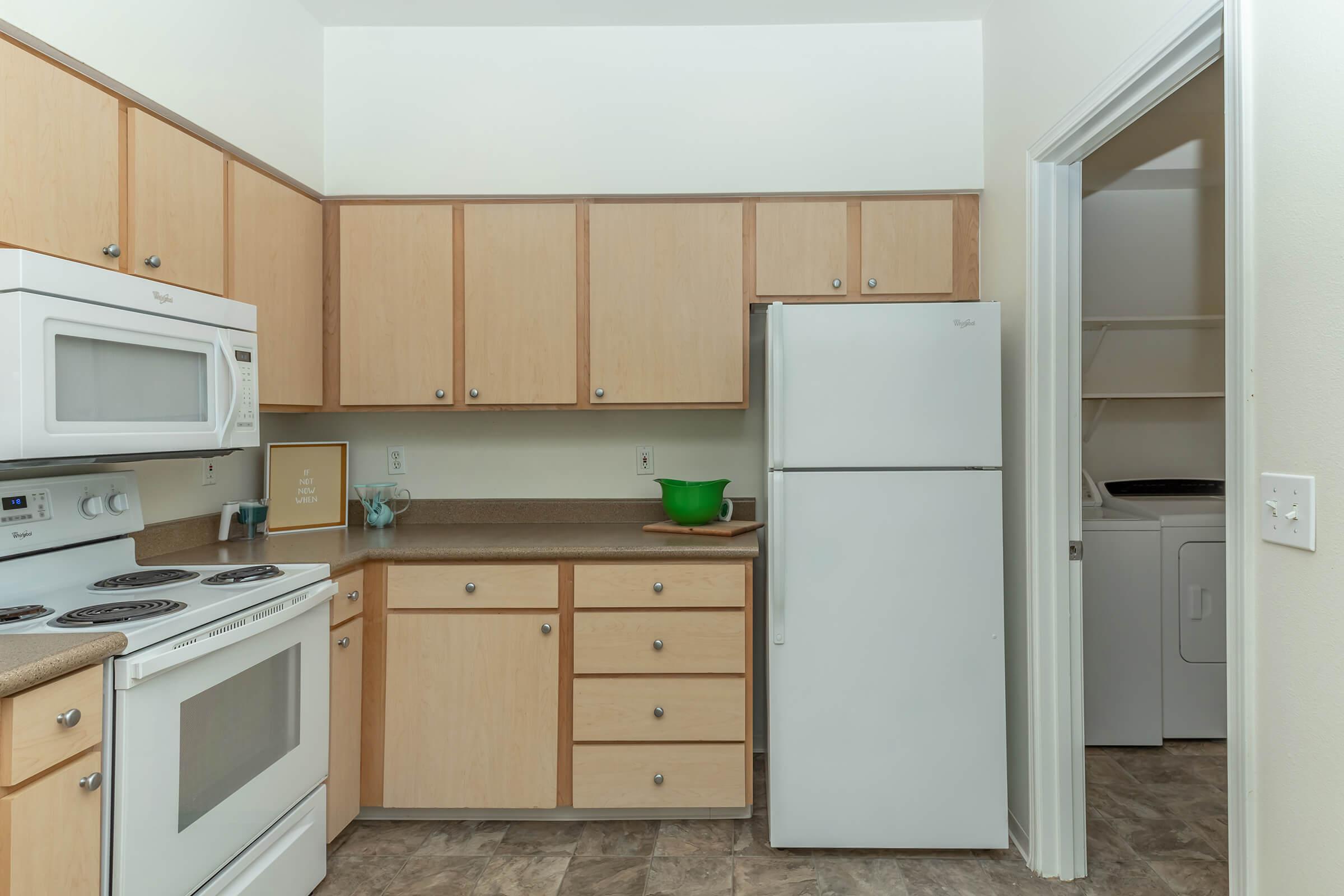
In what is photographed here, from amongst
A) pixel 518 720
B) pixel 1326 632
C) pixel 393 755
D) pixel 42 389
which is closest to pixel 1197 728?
pixel 1326 632

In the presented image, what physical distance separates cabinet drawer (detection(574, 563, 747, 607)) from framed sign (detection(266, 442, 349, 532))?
1.12 meters

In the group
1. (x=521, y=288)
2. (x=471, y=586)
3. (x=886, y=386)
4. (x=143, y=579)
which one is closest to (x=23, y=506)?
(x=143, y=579)

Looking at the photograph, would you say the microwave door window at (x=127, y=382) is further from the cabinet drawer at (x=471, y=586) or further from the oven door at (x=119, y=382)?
the cabinet drawer at (x=471, y=586)

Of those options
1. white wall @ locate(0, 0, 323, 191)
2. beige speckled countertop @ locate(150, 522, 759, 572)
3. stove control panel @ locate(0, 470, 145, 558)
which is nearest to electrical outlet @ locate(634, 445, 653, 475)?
beige speckled countertop @ locate(150, 522, 759, 572)

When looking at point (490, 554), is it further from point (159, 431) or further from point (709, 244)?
point (709, 244)

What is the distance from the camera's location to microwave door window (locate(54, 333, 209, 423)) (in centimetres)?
160

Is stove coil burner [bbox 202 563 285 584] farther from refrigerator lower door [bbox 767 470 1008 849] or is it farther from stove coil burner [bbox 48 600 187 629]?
refrigerator lower door [bbox 767 470 1008 849]

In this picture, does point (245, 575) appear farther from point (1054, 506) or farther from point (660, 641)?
point (1054, 506)

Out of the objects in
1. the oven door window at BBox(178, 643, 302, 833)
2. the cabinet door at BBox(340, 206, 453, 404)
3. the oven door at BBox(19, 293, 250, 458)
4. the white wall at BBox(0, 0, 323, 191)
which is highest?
the white wall at BBox(0, 0, 323, 191)

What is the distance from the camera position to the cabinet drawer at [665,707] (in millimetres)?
2406

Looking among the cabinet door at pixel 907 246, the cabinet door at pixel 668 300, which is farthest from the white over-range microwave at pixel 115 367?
the cabinet door at pixel 907 246

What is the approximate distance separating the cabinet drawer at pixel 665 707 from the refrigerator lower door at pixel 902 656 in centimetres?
23

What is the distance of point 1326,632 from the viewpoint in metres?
1.16

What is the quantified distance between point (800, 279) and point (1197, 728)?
240 centimetres
